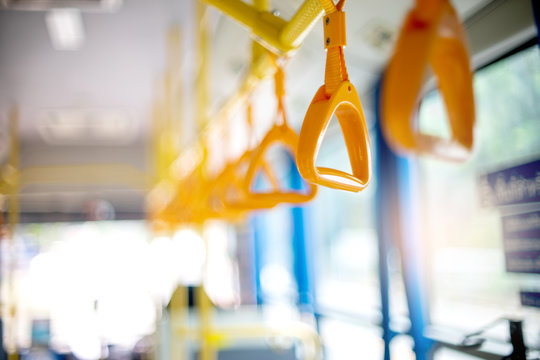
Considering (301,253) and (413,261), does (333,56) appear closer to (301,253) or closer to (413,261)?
(413,261)

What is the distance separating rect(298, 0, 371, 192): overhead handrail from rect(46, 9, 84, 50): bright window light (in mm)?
2850

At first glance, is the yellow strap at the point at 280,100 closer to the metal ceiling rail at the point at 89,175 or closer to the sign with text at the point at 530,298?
the sign with text at the point at 530,298

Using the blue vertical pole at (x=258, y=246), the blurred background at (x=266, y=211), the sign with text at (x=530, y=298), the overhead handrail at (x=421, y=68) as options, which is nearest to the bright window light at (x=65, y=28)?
the blurred background at (x=266, y=211)

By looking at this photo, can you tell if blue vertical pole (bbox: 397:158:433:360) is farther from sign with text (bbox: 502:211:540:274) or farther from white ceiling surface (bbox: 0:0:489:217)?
sign with text (bbox: 502:211:540:274)

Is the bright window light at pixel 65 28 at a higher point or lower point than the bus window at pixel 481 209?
higher

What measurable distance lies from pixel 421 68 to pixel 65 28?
316 centimetres

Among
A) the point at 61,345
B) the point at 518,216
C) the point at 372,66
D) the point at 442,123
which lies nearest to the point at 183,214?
the point at 372,66

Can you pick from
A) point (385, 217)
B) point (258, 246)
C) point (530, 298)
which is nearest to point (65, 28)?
point (385, 217)

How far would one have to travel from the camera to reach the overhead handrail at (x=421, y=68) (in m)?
0.87

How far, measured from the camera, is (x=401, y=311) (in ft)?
8.90

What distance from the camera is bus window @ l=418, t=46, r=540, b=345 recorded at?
6.11ft

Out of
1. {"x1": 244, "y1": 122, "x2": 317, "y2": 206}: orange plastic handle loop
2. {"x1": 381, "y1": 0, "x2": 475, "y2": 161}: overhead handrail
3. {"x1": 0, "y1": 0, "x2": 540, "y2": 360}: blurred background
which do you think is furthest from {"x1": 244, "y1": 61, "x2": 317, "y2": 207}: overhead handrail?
{"x1": 381, "y1": 0, "x2": 475, "y2": 161}: overhead handrail

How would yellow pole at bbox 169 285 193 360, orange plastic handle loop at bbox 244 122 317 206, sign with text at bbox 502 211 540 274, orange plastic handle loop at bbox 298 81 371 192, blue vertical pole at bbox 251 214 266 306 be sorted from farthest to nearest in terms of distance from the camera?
blue vertical pole at bbox 251 214 266 306
yellow pole at bbox 169 285 193 360
sign with text at bbox 502 211 540 274
orange plastic handle loop at bbox 244 122 317 206
orange plastic handle loop at bbox 298 81 371 192

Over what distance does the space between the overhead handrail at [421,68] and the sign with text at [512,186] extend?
33.7 inches
